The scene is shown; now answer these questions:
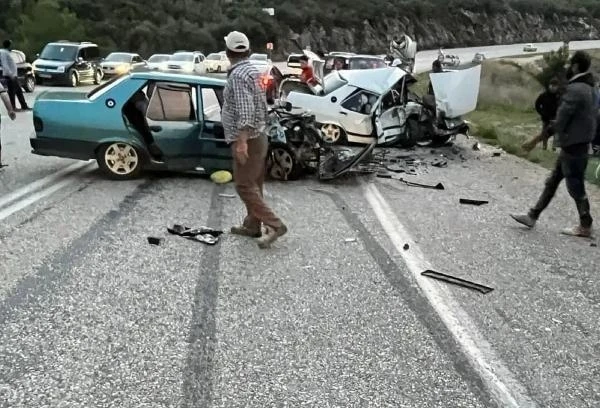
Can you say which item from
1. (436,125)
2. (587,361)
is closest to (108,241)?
(587,361)

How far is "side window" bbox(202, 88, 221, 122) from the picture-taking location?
9352 mm

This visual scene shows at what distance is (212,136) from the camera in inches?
365

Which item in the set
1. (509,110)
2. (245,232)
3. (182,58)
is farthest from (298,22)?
(245,232)

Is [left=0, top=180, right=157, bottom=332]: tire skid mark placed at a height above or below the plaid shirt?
below

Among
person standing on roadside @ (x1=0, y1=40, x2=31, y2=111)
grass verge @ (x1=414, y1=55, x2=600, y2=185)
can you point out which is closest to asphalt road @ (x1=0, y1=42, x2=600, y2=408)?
grass verge @ (x1=414, y1=55, x2=600, y2=185)

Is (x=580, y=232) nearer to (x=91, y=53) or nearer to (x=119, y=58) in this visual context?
(x=91, y=53)

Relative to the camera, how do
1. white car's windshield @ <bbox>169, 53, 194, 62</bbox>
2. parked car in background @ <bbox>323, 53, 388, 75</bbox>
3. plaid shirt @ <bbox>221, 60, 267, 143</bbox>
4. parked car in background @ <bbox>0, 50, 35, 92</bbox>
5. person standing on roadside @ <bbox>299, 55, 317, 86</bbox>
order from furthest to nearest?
white car's windshield @ <bbox>169, 53, 194, 62</bbox> < parked car in background @ <bbox>0, 50, 35, 92</bbox> < parked car in background @ <bbox>323, 53, 388, 75</bbox> < person standing on roadside @ <bbox>299, 55, 317, 86</bbox> < plaid shirt @ <bbox>221, 60, 267, 143</bbox>

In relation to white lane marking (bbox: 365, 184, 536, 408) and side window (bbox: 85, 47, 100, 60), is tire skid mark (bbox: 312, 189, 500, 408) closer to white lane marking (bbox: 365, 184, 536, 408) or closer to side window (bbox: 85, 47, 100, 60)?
white lane marking (bbox: 365, 184, 536, 408)

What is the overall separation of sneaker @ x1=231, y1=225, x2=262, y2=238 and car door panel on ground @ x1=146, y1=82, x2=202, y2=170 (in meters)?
2.76

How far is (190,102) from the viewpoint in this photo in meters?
9.32

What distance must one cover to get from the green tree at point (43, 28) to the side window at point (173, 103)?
137ft

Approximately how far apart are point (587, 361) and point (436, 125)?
1038cm

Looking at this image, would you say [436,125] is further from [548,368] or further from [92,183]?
[548,368]

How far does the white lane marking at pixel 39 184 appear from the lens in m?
7.68
